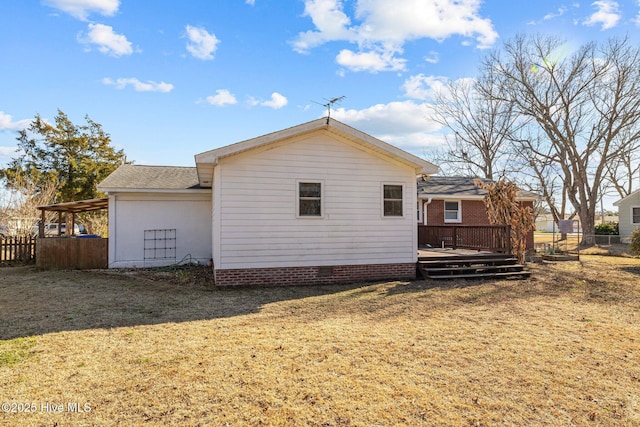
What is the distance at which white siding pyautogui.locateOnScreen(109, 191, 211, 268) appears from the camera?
1293cm

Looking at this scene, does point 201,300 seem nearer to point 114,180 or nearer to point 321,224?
point 321,224

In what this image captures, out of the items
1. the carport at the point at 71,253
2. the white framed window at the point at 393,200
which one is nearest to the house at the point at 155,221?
the carport at the point at 71,253

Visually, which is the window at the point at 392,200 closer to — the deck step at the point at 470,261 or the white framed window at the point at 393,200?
the white framed window at the point at 393,200

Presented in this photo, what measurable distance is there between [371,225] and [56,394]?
26.1 feet

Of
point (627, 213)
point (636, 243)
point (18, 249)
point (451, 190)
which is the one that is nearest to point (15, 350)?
point (18, 249)

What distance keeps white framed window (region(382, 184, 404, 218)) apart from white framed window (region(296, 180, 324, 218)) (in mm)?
1886

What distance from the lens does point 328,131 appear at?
9.88 metres

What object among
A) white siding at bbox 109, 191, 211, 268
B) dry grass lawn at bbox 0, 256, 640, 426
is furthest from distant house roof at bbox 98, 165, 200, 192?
dry grass lawn at bbox 0, 256, 640, 426

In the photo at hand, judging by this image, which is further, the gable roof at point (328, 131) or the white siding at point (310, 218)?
the white siding at point (310, 218)

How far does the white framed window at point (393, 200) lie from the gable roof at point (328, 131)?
784 mm

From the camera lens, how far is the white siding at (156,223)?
12930 mm

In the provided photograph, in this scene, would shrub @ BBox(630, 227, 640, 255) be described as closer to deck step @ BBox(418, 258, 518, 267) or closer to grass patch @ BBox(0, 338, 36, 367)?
deck step @ BBox(418, 258, 518, 267)

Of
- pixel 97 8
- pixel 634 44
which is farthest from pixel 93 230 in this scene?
pixel 634 44

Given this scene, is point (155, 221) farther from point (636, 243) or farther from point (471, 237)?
point (636, 243)
